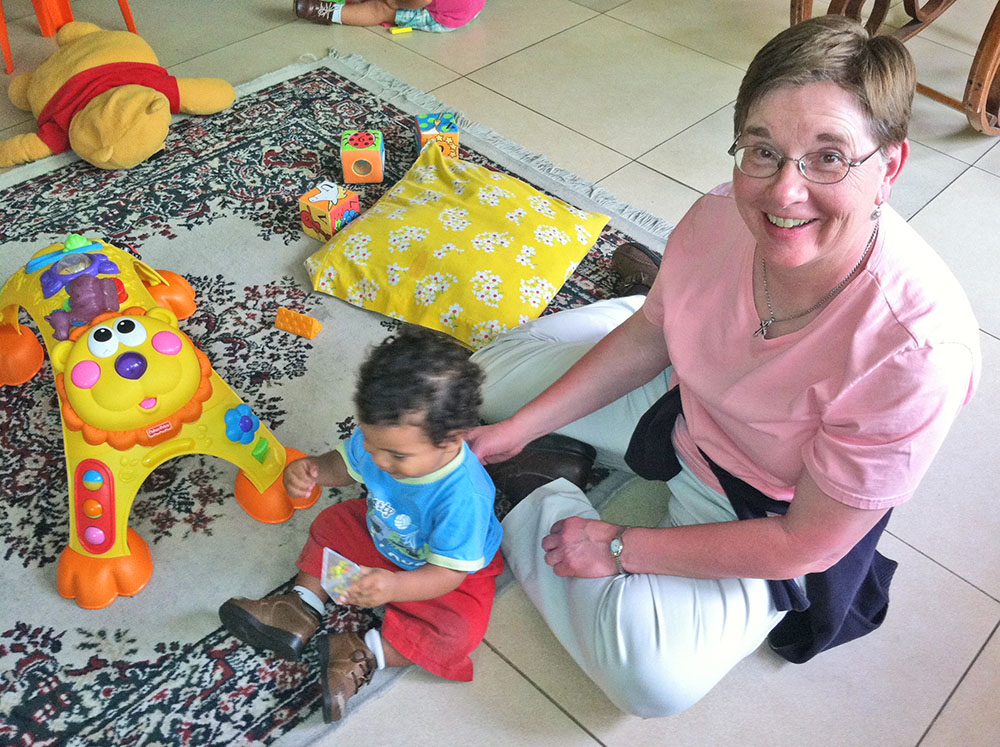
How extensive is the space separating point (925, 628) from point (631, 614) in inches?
20.3

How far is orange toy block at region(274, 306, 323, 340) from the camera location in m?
1.65

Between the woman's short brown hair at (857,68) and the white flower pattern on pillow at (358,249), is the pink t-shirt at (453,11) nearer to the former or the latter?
the white flower pattern on pillow at (358,249)

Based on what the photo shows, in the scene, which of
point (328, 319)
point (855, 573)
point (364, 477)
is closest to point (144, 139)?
point (328, 319)

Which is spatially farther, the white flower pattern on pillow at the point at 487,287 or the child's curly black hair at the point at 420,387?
the white flower pattern on pillow at the point at 487,287

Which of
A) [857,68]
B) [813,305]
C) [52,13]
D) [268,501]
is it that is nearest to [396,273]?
[268,501]

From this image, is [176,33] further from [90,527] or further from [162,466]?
[90,527]

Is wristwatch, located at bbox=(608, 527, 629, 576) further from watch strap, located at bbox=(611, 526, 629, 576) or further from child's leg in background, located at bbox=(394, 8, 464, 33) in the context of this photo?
child's leg in background, located at bbox=(394, 8, 464, 33)

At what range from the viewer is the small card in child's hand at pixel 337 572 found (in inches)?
42.0

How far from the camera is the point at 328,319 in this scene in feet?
5.60

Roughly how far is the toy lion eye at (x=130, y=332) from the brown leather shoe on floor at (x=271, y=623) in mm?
387

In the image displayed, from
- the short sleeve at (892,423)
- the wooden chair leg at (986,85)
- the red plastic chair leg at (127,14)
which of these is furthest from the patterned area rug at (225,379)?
the wooden chair leg at (986,85)

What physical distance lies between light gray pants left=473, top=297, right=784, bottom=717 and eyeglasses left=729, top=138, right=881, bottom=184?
486mm

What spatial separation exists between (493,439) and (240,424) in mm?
389

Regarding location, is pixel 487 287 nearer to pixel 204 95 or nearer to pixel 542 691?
pixel 542 691
